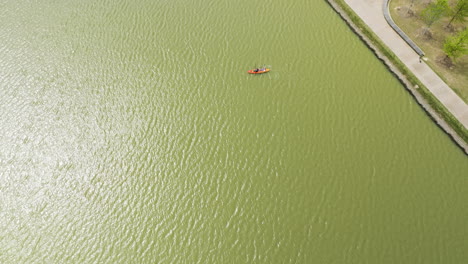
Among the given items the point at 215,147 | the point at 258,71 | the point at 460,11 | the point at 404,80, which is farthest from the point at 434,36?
the point at 215,147

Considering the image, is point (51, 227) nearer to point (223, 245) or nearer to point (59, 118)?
point (59, 118)

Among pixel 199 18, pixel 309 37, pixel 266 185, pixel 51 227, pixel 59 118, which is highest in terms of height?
pixel 59 118

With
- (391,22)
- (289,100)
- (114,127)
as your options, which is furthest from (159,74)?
(391,22)

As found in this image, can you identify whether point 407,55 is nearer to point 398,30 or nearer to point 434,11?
point 398,30

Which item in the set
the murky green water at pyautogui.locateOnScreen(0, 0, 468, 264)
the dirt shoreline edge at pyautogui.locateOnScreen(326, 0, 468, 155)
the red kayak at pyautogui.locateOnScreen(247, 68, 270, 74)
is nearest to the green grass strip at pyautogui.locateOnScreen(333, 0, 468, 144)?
the dirt shoreline edge at pyautogui.locateOnScreen(326, 0, 468, 155)

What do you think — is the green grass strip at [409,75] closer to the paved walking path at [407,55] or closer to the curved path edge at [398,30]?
the paved walking path at [407,55]

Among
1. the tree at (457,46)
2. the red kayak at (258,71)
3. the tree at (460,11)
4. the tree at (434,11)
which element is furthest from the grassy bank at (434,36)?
the red kayak at (258,71)

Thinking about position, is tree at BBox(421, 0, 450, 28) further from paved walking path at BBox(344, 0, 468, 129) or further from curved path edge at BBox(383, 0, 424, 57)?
paved walking path at BBox(344, 0, 468, 129)
